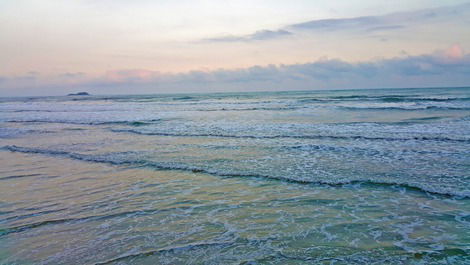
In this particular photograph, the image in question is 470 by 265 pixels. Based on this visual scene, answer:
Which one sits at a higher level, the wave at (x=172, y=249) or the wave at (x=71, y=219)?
the wave at (x=71, y=219)

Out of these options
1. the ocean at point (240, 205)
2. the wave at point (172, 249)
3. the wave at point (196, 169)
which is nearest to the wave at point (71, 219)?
A: the ocean at point (240, 205)

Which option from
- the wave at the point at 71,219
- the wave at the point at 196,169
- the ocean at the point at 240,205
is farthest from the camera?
the wave at the point at 196,169

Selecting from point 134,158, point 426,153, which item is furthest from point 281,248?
point 426,153

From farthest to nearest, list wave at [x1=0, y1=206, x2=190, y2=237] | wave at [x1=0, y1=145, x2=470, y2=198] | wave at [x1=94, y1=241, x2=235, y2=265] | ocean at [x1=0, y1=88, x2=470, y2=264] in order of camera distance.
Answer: wave at [x1=0, y1=145, x2=470, y2=198]
wave at [x1=0, y1=206, x2=190, y2=237]
ocean at [x1=0, y1=88, x2=470, y2=264]
wave at [x1=94, y1=241, x2=235, y2=265]

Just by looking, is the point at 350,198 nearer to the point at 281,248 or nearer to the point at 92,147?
the point at 281,248

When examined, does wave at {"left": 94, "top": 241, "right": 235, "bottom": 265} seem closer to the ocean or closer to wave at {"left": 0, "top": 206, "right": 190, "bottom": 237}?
the ocean

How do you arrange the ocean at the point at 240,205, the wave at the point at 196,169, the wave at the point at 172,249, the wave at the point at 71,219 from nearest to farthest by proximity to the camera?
the wave at the point at 172,249 < the ocean at the point at 240,205 < the wave at the point at 71,219 < the wave at the point at 196,169

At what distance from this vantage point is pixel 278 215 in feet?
20.8

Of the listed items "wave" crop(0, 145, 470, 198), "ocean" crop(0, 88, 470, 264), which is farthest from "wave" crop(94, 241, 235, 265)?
"wave" crop(0, 145, 470, 198)

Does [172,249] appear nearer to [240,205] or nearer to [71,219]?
[240,205]

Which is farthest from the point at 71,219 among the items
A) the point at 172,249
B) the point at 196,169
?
the point at 196,169

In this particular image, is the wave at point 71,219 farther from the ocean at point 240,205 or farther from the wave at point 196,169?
the wave at point 196,169

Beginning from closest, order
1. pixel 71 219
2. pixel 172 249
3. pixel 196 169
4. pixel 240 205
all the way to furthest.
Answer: pixel 172 249 < pixel 71 219 < pixel 240 205 < pixel 196 169

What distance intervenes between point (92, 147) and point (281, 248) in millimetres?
11896
